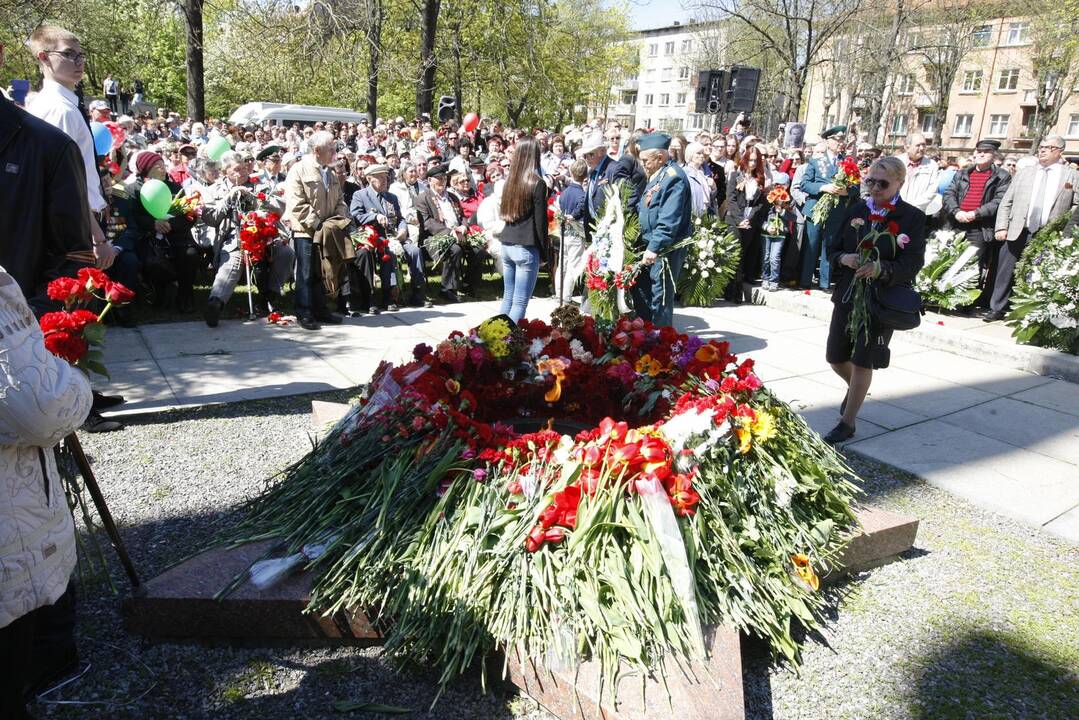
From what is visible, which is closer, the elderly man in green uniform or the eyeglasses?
the eyeglasses

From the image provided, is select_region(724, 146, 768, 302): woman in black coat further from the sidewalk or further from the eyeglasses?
the eyeglasses

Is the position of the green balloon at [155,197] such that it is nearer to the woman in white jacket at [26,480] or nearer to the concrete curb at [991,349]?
the woman in white jacket at [26,480]

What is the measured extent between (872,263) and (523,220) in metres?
3.00

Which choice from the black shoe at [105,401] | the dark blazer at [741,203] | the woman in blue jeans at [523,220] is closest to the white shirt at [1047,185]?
the dark blazer at [741,203]

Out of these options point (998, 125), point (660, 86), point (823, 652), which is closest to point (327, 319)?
point (823, 652)

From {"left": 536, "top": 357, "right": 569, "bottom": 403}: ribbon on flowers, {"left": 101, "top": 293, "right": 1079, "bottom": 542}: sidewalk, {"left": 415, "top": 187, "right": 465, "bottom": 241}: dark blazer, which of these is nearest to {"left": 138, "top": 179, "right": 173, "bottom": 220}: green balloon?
{"left": 101, "top": 293, "right": 1079, "bottom": 542}: sidewalk

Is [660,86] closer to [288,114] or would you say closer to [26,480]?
[288,114]

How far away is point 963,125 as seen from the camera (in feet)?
170

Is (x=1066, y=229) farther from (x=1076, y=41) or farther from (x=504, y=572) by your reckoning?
(x=1076, y=41)

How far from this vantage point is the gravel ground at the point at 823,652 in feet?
9.09

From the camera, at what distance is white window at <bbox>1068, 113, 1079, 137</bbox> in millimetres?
46031

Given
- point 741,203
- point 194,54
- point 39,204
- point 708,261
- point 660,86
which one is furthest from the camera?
point 660,86

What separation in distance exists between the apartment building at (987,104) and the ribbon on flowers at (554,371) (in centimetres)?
4418

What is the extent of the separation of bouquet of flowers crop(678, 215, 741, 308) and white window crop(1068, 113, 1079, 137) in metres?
49.3
